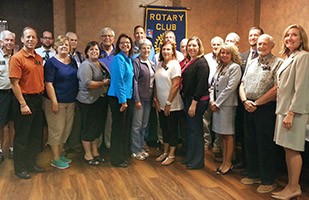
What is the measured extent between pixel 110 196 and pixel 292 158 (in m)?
Answer: 1.68

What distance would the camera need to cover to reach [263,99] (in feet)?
9.77

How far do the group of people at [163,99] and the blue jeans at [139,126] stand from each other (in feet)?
0.04

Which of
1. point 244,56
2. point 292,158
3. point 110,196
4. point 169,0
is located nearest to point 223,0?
point 169,0

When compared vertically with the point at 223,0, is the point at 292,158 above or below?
below

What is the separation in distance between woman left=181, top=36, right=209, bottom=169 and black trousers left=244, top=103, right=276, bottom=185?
1.77 ft

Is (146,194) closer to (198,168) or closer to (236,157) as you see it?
(198,168)

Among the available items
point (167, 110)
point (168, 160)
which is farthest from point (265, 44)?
point (168, 160)

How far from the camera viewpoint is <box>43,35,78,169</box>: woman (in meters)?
3.40

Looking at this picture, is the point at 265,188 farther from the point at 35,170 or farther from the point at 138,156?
the point at 35,170

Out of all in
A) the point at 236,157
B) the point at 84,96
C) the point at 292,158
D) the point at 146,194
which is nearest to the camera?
the point at 292,158

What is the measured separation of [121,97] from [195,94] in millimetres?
813

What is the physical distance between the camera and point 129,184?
3.22 metres

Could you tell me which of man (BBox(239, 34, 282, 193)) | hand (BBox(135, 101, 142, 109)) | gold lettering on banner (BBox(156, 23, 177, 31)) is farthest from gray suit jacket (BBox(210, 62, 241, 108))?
gold lettering on banner (BBox(156, 23, 177, 31))

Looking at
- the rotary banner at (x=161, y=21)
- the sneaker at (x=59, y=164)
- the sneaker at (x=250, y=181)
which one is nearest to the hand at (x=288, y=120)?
the sneaker at (x=250, y=181)
